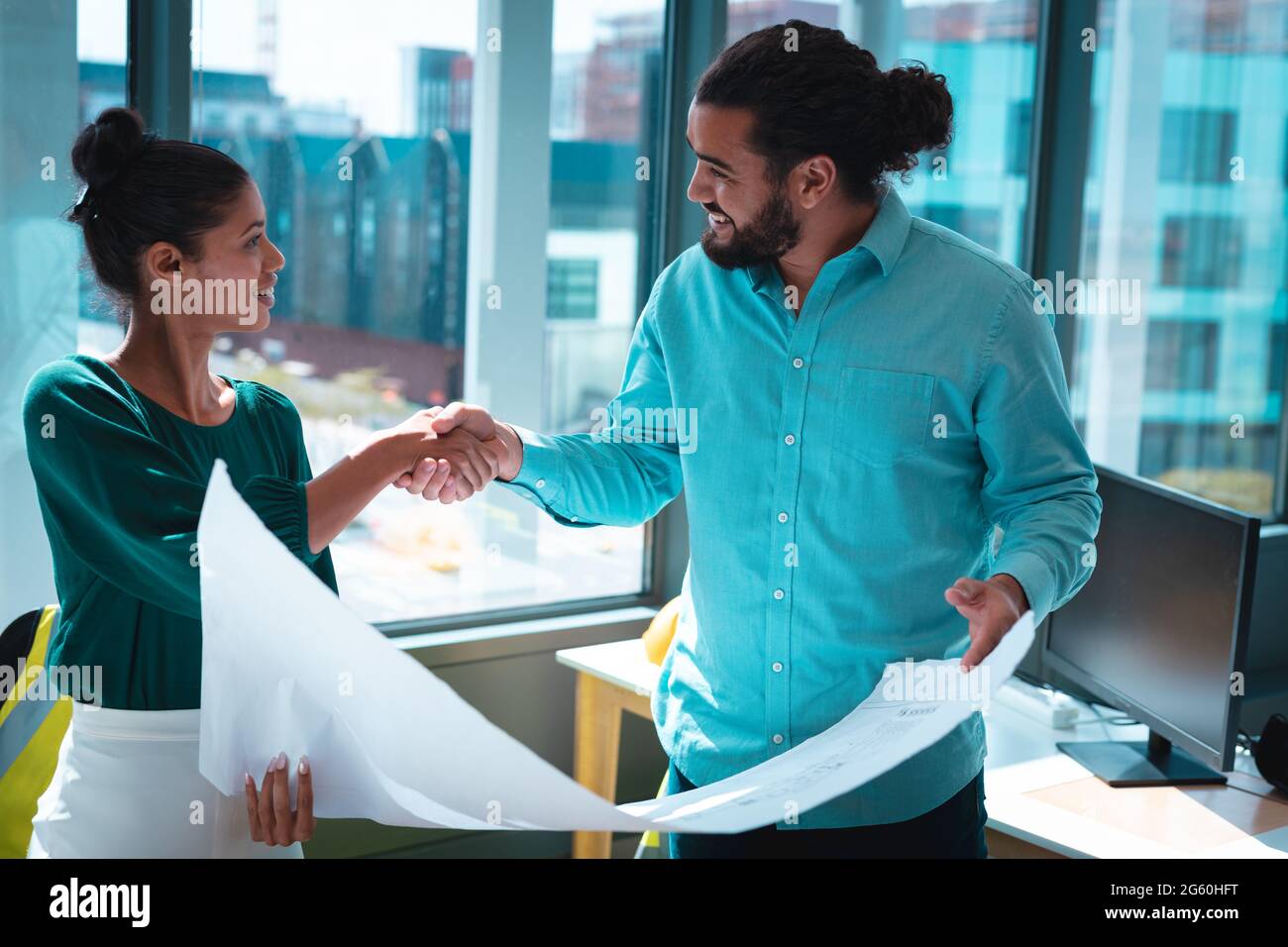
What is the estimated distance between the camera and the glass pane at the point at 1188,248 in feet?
11.3

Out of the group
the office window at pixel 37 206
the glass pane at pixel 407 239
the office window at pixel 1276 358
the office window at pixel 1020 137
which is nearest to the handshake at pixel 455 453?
the office window at pixel 37 206

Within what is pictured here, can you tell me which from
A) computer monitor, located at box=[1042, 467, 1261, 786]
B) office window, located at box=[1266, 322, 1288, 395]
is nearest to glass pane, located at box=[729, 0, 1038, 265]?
office window, located at box=[1266, 322, 1288, 395]

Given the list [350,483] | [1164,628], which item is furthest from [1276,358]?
[350,483]

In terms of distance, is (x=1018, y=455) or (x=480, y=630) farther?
(x=480, y=630)

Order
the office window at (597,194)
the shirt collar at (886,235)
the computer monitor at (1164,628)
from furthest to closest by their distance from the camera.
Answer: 1. the office window at (597,194)
2. the computer monitor at (1164,628)
3. the shirt collar at (886,235)

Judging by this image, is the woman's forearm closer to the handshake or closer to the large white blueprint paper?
the handshake

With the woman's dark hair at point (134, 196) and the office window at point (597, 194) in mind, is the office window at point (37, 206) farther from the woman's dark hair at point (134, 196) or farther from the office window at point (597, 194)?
the office window at point (597, 194)

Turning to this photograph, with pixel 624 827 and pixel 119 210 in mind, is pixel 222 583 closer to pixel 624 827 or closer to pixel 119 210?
pixel 624 827

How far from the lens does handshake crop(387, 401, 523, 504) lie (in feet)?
5.16

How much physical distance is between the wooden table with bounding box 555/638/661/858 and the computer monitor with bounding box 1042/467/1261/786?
82cm

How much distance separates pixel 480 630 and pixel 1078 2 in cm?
218
